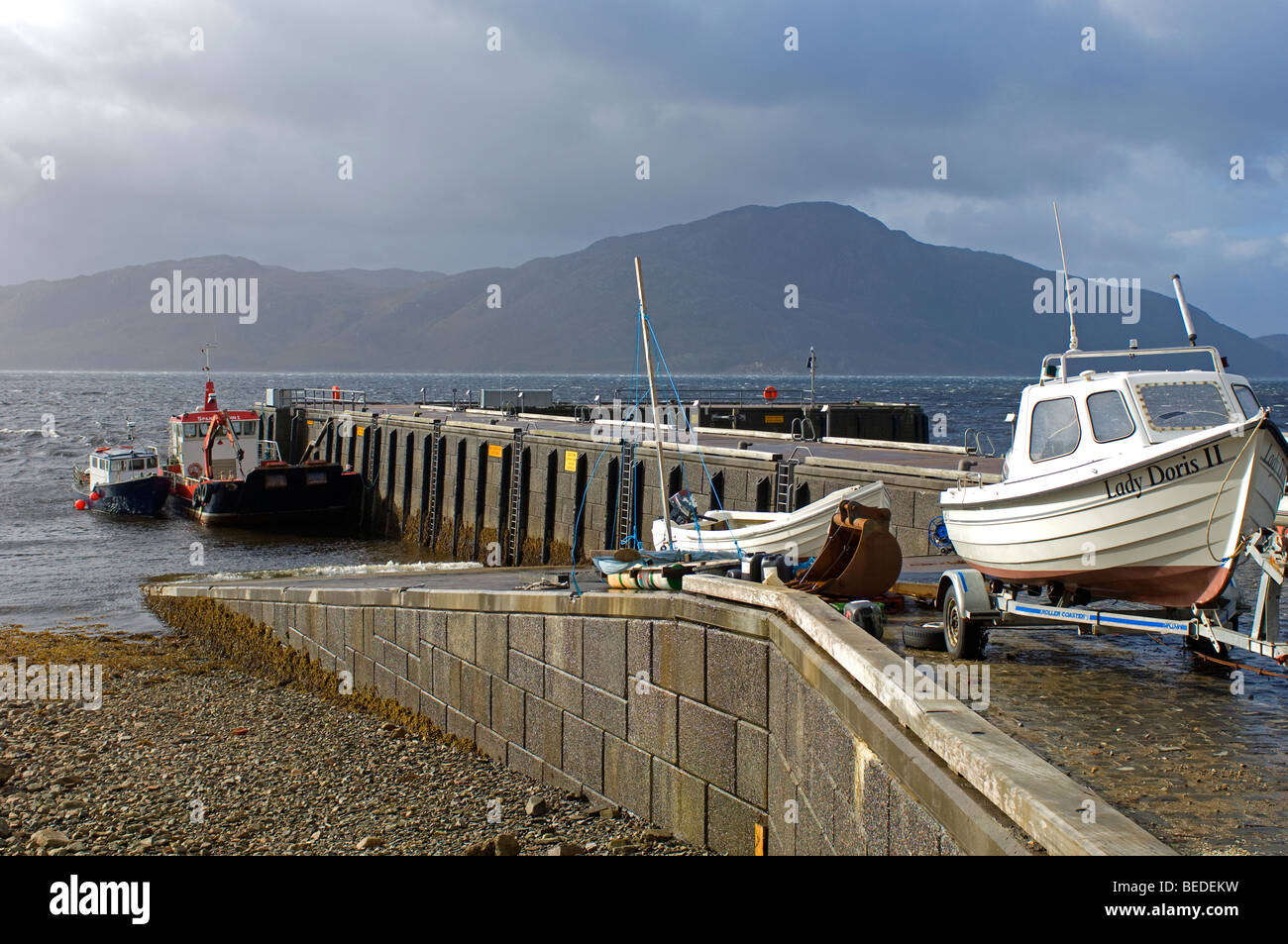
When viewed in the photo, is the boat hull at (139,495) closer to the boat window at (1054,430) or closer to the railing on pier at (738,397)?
the railing on pier at (738,397)

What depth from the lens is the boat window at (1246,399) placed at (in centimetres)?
962

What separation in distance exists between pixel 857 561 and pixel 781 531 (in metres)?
5.89

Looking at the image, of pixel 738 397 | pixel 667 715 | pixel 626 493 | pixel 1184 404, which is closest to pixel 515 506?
pixel 626 493

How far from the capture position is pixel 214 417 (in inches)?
1802

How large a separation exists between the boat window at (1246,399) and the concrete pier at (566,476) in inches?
171

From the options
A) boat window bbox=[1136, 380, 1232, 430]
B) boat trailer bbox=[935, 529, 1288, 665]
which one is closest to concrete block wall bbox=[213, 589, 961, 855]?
boat trailer bbox=[935, 529, 1288, 665]

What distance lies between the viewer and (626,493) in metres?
27.9

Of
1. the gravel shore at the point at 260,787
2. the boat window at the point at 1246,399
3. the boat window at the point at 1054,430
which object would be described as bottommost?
the gravel shore at the point at 260,787

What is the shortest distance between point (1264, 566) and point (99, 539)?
4137 cm

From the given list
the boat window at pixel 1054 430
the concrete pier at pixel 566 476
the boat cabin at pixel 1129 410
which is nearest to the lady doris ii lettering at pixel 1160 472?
the boat cabin at pixel 1129 410

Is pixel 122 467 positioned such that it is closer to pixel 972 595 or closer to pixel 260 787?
pixel 260 787

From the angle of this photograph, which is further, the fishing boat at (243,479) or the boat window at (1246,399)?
the fishing boat at (243,479)
